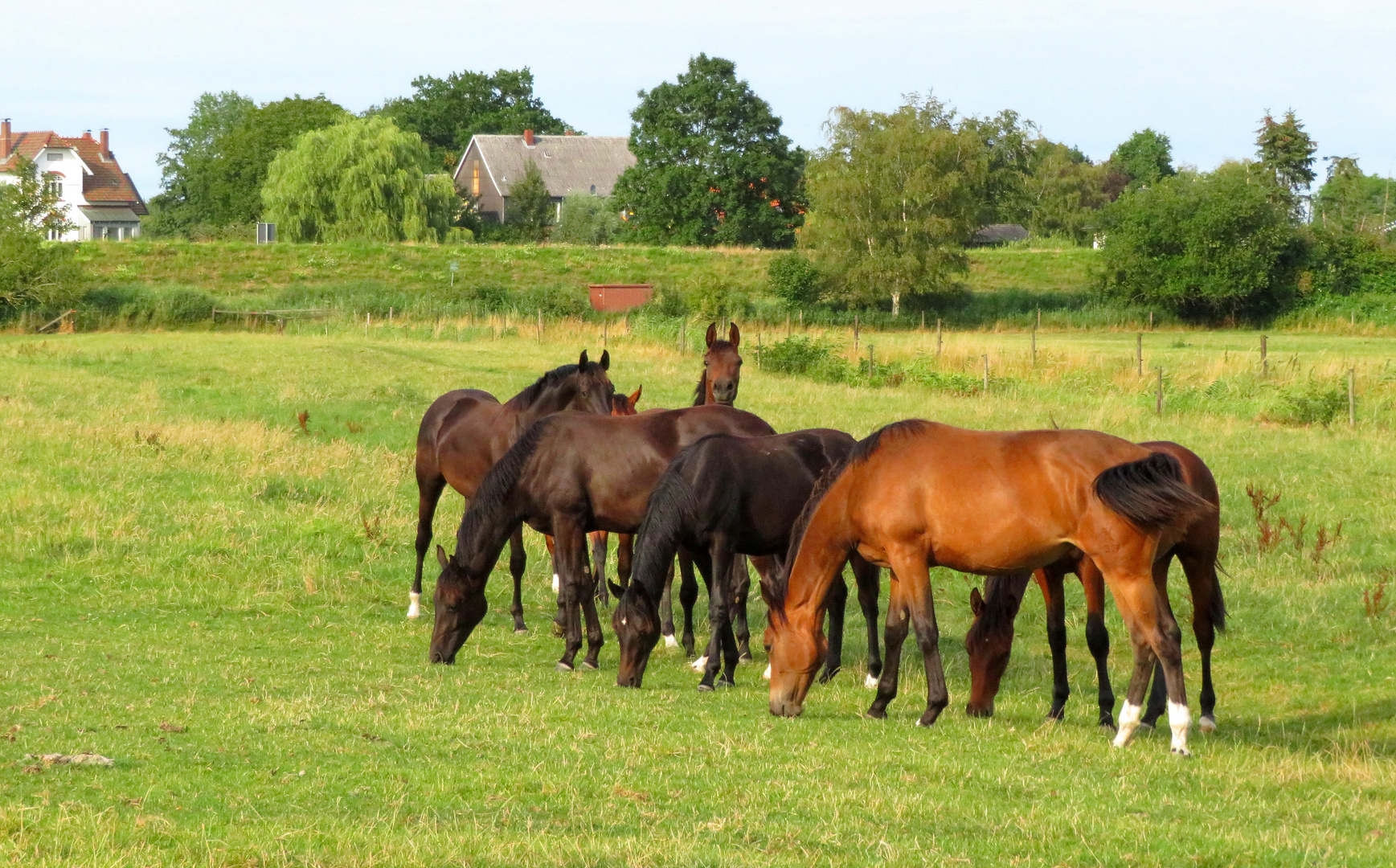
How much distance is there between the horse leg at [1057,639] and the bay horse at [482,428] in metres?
4.47

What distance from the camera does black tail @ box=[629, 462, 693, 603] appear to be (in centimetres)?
909

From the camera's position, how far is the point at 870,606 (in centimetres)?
984

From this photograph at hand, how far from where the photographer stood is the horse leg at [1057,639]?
28.1 feet

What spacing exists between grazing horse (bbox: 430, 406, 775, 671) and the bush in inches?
1881

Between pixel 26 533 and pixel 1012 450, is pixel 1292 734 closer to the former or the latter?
pixel 1012 450

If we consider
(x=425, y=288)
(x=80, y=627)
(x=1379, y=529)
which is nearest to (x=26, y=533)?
(x=80, y=627)

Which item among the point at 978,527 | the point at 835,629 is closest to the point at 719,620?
the point at 835,629

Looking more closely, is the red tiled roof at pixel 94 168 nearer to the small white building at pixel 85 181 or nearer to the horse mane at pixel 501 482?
the small white building at pixel 85 181

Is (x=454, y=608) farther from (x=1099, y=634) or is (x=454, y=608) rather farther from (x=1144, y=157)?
(x=1144, y=157)

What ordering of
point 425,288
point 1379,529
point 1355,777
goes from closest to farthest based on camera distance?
point 1355,777, point 1379,529, point 425,288

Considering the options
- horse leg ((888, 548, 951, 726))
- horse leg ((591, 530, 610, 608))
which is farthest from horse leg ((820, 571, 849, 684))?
horse leg ((591, 530, 610, 608))

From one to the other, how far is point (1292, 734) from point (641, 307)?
139ft

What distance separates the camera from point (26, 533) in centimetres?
1376

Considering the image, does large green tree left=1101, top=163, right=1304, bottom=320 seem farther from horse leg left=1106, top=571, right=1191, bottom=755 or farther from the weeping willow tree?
horse leg left=1106, top=571, right=1191, bottom=755
